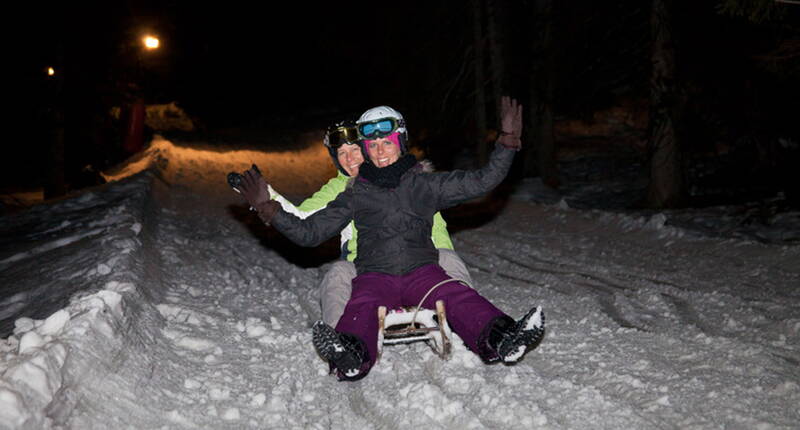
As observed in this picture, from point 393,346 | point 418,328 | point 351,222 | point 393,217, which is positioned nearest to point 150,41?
point 351,222

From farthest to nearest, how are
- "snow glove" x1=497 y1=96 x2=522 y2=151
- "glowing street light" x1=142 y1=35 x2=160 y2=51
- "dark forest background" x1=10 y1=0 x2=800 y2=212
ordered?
"glowing street light" x1=142 y1=35 x2=160 y2=51, "dark forest background" x1=10 y1=0 x2=800 y2=212, "snow glove" x1=497 y1=96 x2=522 y2=151

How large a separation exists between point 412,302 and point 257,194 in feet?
4.57

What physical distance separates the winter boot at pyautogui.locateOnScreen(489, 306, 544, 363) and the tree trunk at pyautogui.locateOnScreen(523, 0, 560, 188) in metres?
11.7

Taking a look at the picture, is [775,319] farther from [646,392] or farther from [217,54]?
[217,54]

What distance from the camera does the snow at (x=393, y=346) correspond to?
3420 mm

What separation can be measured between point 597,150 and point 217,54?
104 feet

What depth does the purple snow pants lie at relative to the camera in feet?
13.4

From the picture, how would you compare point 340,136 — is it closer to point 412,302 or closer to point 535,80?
point 412,302

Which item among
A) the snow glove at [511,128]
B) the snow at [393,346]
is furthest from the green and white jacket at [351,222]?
the snow glove at [511,128]

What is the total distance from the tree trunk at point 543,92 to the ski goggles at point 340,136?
1017 centimetres

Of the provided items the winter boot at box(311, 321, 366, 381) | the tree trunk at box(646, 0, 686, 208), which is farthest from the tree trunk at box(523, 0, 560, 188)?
the winter boot at box(311, 321, 366, 381)

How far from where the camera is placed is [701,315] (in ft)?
16.5

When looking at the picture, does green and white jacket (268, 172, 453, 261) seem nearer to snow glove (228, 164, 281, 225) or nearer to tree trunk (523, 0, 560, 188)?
snow glove (228, 164, 281, 225)

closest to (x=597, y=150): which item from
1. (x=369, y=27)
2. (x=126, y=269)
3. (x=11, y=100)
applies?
(x=369, y=27)
